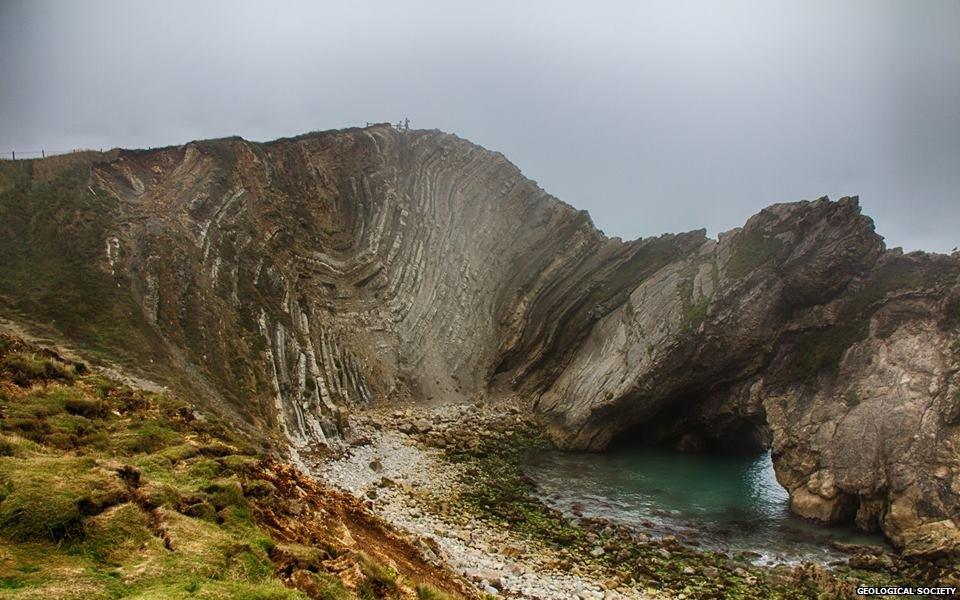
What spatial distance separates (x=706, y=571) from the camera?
24500 mm

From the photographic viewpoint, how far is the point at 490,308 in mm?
60562

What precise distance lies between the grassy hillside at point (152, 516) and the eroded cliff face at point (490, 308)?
11.1 metres

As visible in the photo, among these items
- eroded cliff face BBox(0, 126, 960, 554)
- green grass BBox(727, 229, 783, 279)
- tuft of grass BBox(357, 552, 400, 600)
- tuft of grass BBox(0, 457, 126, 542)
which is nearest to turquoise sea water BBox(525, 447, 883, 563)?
eroded cliff face BBox(0, 126, 960, 554)

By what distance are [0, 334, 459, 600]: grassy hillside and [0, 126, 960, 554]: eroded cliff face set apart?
11.1m

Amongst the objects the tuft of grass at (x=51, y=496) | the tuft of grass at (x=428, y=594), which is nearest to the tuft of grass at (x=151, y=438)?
the tuft of grass at (x=51, y=496)

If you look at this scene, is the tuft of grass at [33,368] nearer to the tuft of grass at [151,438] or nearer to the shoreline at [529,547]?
the tuft of grass at [151,438]

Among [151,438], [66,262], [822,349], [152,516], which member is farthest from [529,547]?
[66,262]

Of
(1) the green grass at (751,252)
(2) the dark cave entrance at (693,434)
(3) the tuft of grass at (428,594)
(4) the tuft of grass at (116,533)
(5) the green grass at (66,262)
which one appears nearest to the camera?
(4) the tuft of grass at (116,533)

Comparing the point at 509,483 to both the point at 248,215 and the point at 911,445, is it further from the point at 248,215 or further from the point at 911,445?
the point at 248,215

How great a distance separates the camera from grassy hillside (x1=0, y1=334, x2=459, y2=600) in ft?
34.1

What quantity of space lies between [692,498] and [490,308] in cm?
3027

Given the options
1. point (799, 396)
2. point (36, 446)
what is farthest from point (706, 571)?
point (36, 446)

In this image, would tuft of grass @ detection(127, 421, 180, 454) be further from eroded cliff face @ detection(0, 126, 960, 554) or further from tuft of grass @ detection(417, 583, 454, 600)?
eroded cliff face @ detection(0, 126, 960, 554)

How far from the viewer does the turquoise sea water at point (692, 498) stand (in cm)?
2853
